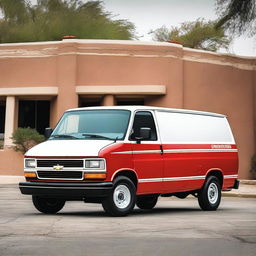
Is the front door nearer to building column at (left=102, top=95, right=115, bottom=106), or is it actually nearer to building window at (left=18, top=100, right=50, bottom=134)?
building column at (left=102, top=95, right=115, bottom=106)

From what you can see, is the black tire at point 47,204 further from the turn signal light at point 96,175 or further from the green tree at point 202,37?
the green tree at point 202,37

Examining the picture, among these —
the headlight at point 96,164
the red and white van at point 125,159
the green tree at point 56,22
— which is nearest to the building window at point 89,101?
the green tree at point 56,22

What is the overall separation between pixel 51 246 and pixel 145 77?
1077 inches

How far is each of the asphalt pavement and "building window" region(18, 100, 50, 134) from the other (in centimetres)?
2312

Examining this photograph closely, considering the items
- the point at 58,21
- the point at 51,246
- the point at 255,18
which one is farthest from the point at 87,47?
the point at 51,246

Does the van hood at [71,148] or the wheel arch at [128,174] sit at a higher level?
the van hood at [71,148]

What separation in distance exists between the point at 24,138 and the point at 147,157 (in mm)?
21610

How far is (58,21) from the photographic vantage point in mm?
47875

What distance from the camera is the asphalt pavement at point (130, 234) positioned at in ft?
30.9

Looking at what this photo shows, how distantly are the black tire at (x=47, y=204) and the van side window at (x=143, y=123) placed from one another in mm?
2325

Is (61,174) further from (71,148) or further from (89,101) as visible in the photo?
(89,101)

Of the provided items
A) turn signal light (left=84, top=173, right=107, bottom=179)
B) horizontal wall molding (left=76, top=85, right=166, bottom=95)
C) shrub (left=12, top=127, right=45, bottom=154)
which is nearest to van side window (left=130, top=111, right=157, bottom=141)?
turn signal light (left=84, top=173, right=107, bottom=179)

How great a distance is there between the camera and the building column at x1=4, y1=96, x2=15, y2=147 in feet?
123

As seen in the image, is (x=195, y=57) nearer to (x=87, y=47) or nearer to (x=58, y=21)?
(x=87, y=47)
